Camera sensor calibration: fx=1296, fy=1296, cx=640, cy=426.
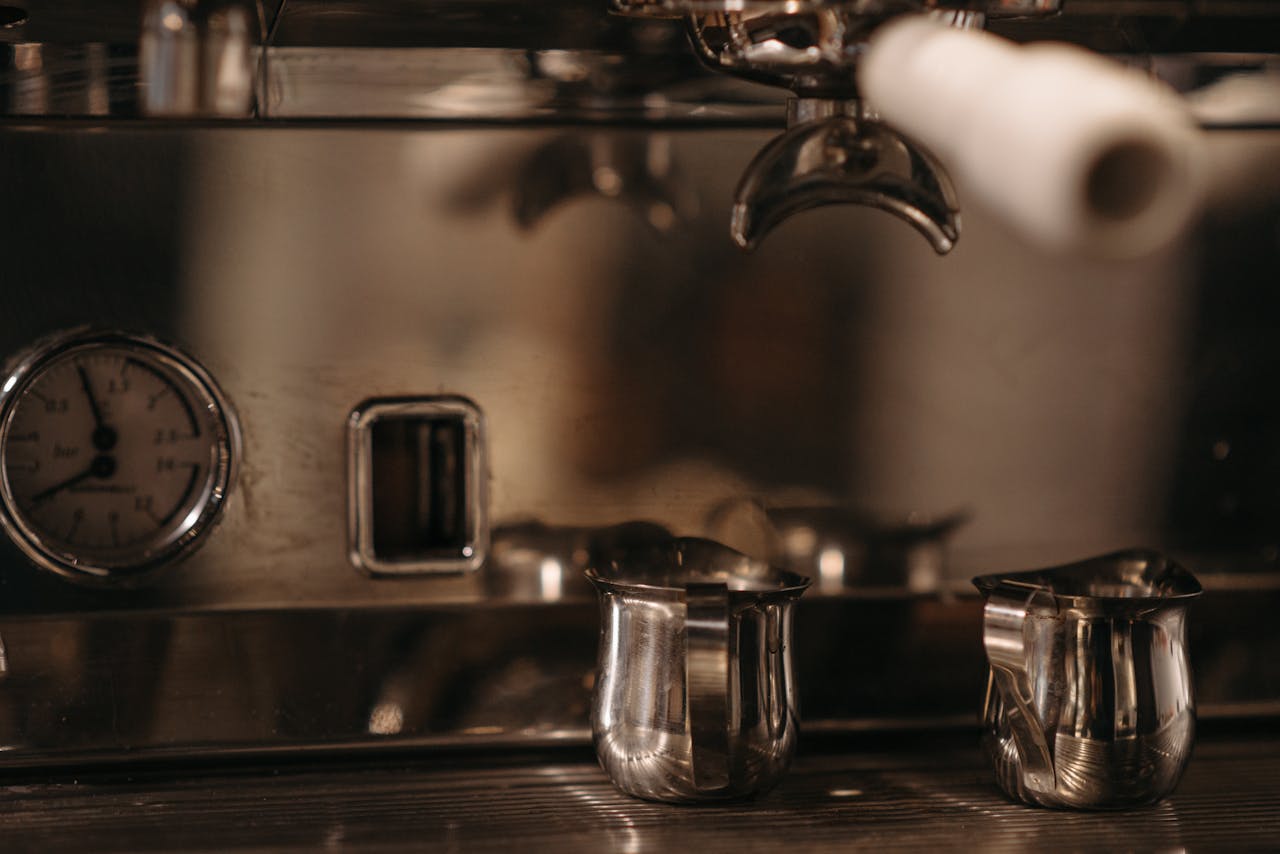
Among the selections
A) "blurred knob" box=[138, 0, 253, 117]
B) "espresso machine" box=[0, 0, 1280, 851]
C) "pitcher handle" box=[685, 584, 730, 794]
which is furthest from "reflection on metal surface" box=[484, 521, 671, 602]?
"blurred knob" box=[138, 0, 253, 117]

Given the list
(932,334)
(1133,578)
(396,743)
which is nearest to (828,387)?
(932,334)

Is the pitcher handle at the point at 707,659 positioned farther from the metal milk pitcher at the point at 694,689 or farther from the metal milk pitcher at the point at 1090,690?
the metal milk pitcher at the point at 1090,690

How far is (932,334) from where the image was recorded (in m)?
0.69

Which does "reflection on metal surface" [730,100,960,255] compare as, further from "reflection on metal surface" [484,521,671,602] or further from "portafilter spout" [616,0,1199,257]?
"reflection on metal surface" [484,521,671,602]

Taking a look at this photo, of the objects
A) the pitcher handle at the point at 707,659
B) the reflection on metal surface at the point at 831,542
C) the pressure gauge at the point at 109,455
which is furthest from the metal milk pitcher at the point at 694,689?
the pressure gauge at the point at 109,455

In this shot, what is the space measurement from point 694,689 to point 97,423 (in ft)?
1.06

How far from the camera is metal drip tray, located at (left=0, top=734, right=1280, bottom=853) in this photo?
54 centimetres

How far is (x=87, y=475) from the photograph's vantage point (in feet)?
2.06

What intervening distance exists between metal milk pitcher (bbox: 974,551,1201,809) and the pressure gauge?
1.26 ft

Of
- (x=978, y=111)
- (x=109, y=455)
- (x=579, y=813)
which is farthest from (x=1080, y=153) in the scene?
(x=109, y=455)

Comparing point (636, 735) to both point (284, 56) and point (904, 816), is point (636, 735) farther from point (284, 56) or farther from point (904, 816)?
point (284, 56)

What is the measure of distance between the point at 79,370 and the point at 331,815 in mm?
248

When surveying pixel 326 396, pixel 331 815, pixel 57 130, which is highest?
pixel 57 130

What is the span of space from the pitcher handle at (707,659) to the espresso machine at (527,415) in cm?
5
